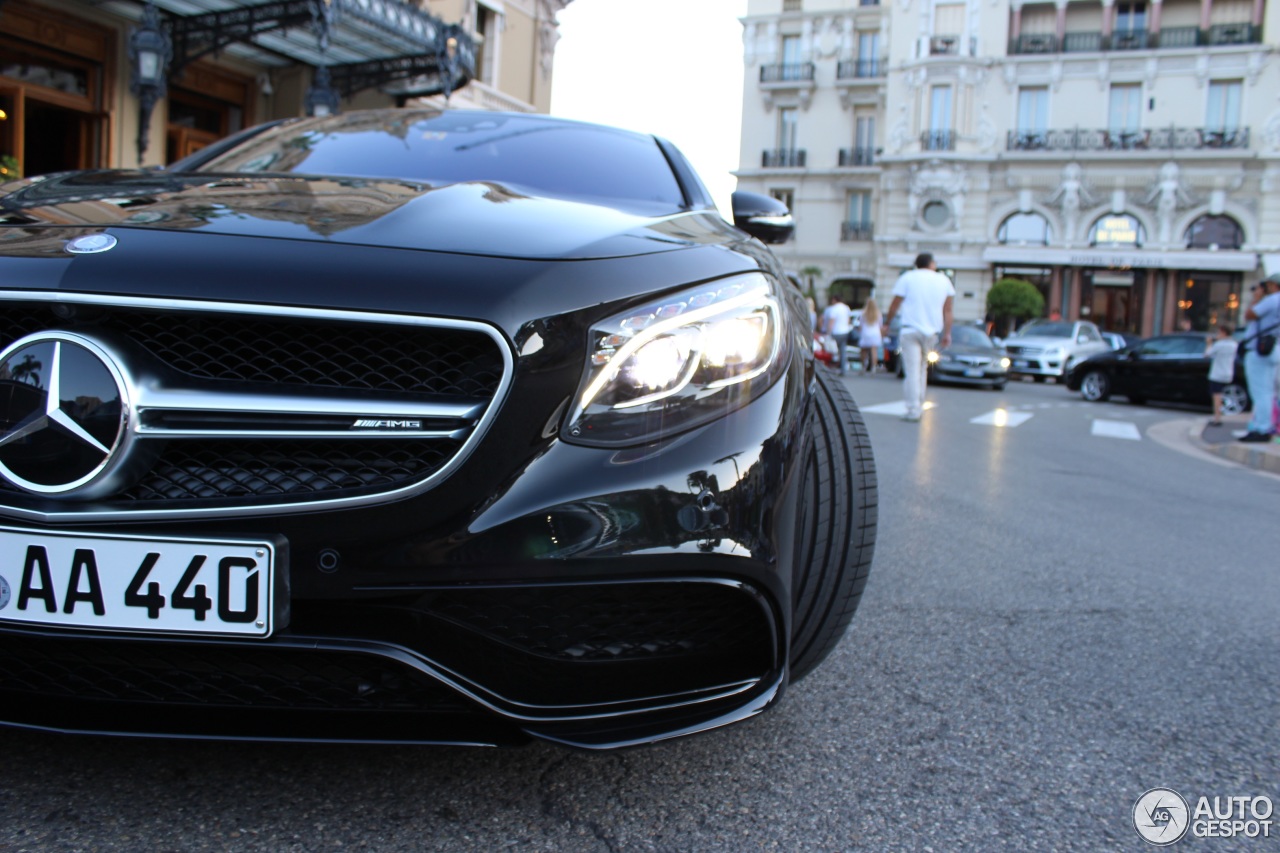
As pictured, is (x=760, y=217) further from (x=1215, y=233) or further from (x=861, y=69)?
(x=861, y=69)

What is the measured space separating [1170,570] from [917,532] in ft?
2.82

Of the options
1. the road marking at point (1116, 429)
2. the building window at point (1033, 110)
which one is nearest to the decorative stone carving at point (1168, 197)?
the building window at point (1033, 110)

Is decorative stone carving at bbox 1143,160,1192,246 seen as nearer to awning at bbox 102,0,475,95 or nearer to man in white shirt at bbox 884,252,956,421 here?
awning at bbox 102,0,475,95

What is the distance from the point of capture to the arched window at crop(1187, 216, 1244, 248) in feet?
122

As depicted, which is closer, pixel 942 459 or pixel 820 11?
pixel 942 459

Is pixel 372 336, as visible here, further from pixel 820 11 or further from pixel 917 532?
pixel 820 11

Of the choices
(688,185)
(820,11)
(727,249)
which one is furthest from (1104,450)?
(820,11)

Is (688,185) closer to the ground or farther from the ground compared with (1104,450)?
farther from the ground

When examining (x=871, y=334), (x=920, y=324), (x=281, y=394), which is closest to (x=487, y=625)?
(x=281, y=394)

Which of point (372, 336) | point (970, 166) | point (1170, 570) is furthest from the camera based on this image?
point (970, 166)

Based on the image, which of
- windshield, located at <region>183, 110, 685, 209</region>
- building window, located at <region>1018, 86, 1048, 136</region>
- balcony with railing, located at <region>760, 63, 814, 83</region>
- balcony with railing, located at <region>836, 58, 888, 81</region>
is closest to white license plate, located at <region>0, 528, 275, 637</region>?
windshield, located at <region>183, 110, 685, 209</region>

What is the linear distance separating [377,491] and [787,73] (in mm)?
48713

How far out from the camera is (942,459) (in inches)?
261

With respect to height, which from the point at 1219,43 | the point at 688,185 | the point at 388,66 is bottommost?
the point at 688,185
